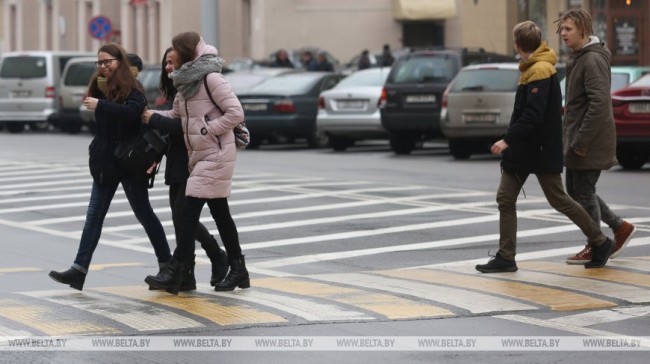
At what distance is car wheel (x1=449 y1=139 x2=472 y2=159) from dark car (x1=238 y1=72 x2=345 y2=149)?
421cm

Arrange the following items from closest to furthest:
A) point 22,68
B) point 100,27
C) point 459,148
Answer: point 459,148
point 22,68
point 100,27

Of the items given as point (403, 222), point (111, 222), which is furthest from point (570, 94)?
point (111, 222)

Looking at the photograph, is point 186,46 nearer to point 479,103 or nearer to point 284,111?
point 479,103

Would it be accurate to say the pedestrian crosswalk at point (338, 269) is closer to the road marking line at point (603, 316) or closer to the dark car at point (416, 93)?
the road marking line at point (603, 316)

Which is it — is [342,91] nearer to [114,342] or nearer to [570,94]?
[570,94]

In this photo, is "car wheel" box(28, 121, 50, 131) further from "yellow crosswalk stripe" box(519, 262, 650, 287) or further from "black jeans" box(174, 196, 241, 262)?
"black jeans" box(174, 196, 241, 262)

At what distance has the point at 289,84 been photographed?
3017 centimetres

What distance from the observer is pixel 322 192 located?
18625mm

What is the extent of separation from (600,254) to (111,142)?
341cm

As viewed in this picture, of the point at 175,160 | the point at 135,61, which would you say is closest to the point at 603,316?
the point at 175,160

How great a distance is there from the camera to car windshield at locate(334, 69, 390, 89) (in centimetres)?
2877

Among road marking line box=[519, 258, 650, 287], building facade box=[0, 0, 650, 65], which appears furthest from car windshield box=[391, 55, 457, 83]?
road marking line box=[519, 258, 650, 287]

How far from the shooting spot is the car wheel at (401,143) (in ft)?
88.7

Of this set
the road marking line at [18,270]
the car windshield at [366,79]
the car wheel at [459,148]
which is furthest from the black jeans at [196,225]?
the car windshield at [366,79]
